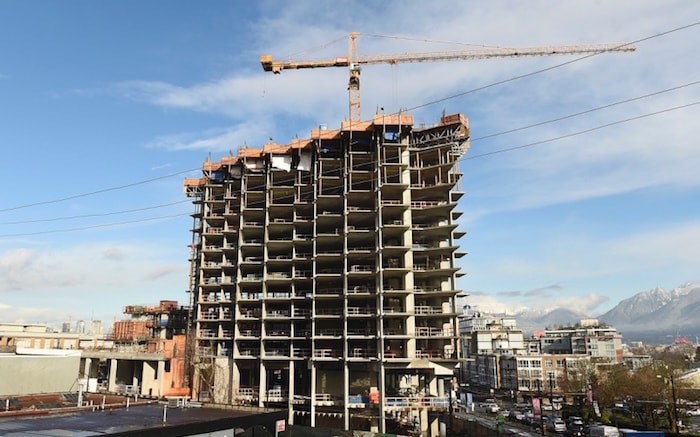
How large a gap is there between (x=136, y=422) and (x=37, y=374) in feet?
42.0

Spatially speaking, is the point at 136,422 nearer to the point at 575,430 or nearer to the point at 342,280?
the point at 342,280

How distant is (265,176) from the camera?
3068 inches

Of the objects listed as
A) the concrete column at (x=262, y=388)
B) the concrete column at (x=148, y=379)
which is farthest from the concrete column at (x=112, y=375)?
the concrete column at (x=262, y=388)

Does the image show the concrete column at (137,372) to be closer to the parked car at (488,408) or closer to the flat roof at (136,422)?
the flat roof at (136,422)

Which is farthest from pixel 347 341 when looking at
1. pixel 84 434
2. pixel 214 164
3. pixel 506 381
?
pixel 506 381

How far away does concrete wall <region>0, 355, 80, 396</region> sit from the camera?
33.2 meters

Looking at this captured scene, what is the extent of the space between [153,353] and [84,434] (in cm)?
5794

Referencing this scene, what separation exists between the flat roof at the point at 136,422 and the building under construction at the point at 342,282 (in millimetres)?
34373

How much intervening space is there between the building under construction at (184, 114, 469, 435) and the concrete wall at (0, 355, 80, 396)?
34.3 m

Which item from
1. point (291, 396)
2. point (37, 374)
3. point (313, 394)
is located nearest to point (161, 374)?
point (291, 396)

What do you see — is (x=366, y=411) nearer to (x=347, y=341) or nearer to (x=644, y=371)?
(x=347, y=341)

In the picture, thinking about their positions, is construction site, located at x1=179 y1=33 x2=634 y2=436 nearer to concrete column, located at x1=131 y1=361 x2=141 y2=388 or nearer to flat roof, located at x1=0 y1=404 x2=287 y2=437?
concrete column, located at x1=131 y1=361 x2=141 y2=388

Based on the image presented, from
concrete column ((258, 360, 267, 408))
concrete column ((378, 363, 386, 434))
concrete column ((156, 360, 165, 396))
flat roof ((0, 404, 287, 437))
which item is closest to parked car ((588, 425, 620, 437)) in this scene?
concrete column ((378, 363, 386, 434))

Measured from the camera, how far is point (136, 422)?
87.4 ft
